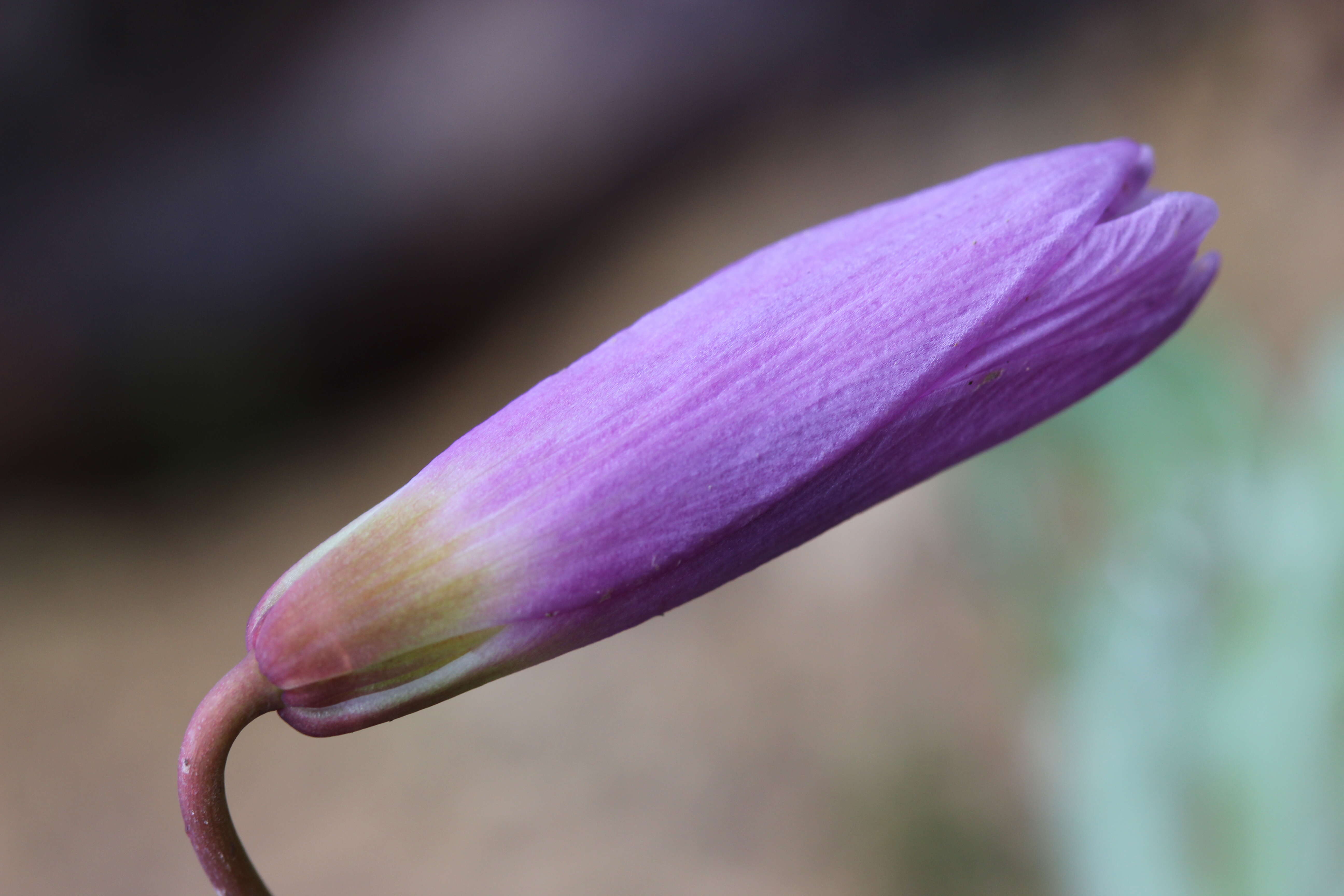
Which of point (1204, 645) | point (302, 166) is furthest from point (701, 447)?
point (302, 166)

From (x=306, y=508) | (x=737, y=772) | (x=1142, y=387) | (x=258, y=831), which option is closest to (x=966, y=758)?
(x=737, y=772)

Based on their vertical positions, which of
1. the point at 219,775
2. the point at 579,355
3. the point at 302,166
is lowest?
the point at 219,775

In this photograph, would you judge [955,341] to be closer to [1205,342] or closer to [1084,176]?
[1084,176]

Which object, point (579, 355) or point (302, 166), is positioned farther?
point (579, 355)

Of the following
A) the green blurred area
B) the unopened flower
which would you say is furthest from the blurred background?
the unopened flower

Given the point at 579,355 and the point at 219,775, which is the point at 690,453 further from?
the point at 579,355

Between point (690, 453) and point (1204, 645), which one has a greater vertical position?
point (690, 453)

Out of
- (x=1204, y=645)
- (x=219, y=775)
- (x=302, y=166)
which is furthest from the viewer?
(x=302, y=166)

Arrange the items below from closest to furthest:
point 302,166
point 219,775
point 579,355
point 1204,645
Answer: point 219,775 < point 1204,645 < point 302,166 < point 579,355
